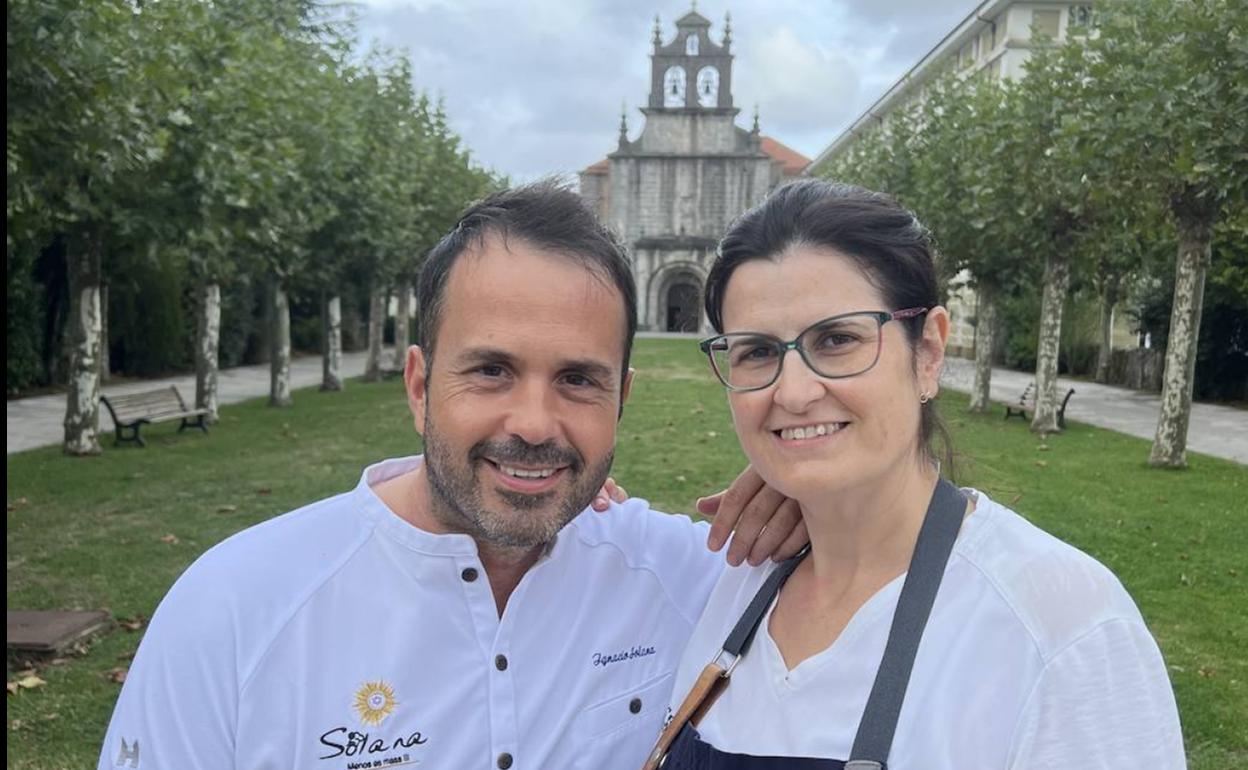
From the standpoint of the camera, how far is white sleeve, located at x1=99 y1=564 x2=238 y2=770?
1.82 meters

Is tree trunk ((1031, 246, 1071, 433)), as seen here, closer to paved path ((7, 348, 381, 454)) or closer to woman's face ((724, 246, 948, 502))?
paved path ((7, 348, 381, 454))

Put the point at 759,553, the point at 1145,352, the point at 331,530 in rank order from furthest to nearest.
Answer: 1. the point at 1145,352
2. the point at 759,553
3. the point at 331,530

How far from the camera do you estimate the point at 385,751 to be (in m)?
1.92

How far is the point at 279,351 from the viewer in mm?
20766

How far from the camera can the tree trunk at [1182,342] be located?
13367 mm

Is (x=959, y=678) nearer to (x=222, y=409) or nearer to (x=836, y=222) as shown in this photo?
(x=836, y=222)

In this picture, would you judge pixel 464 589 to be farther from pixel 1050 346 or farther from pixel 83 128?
pixel 1050 346

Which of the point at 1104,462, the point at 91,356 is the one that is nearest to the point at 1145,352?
the point at 1104,462

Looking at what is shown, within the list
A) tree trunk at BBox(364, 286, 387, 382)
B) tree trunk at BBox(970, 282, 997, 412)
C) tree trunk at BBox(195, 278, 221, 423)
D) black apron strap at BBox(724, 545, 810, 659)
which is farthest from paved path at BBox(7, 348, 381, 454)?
tree trunk at BBox(970, 282, 997, 412)

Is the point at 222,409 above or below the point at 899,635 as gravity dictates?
below

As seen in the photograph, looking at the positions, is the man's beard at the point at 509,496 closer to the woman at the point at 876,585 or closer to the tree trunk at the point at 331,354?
the woman at the point at 876,585

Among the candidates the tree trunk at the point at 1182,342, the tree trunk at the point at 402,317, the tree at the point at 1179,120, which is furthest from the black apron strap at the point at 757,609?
the tree trunk at the point at 402,317

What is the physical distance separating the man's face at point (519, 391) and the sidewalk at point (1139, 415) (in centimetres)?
1068

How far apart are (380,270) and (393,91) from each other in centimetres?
486
